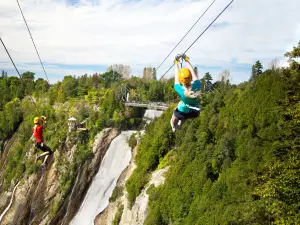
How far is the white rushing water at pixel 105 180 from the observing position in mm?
35875

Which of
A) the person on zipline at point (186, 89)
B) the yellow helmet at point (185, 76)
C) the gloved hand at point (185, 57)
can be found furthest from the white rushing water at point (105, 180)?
the yellow helmet at point (185, 76)

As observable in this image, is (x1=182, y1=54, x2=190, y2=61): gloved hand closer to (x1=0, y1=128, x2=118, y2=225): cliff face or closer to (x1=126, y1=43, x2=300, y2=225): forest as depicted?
(x1=126, y1=43, x2=300, y2=225): forest

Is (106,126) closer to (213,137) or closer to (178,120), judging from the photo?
(213,137)

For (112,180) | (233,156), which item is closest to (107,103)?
(112,180)

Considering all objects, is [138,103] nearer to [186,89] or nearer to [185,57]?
[185,57]

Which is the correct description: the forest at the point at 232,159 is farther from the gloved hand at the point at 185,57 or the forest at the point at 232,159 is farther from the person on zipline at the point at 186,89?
the gloved hand at the point at 185,57

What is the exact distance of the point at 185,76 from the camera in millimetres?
7547

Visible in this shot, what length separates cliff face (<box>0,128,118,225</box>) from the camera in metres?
38.6

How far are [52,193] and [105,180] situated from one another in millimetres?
7376

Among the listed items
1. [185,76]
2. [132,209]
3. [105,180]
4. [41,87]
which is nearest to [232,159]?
[132,209]

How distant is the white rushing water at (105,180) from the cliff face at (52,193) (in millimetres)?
864

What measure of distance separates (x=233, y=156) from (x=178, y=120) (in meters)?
15.7

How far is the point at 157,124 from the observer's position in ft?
109

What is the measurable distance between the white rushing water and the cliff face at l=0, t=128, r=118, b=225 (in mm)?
864
